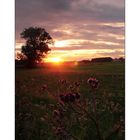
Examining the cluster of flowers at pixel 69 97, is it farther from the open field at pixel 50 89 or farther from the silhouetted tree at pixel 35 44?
the silhouetted tree at pixel 35 44

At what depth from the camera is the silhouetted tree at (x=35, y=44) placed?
394 cm

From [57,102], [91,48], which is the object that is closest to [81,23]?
[91,48]

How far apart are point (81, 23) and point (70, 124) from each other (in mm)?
483

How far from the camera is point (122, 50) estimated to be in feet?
12.9

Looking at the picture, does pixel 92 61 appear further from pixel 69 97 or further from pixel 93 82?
pixel 69 97

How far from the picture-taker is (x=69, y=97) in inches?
155

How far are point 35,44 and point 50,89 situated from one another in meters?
0.23

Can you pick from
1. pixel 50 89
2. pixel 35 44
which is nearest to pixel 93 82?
pixel 50 89

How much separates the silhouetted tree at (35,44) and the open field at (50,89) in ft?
0.20

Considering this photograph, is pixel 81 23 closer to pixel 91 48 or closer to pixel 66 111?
pixel 91 48

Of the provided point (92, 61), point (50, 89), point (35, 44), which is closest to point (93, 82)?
point (92, 61)

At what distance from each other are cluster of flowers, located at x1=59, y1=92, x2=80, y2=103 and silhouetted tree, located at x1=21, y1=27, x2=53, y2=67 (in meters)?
0.21

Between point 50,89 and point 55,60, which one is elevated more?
point 55,60

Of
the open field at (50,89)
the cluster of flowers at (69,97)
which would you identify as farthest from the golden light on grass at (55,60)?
the cluster of flowers at (69,97)
